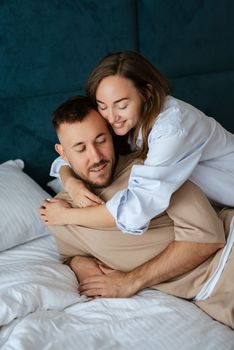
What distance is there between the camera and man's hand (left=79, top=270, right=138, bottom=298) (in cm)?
127

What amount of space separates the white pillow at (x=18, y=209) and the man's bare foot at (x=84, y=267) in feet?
0.77

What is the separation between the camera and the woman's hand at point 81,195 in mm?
1324

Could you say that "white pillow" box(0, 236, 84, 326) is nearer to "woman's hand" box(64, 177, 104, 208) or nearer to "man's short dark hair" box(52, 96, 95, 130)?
"woman's hand" box(64, 177, 104, 208)

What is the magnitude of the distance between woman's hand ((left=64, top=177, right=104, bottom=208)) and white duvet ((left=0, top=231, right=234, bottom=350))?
0.72 feet

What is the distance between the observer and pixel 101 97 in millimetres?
1312

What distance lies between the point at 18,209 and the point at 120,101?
57 cm

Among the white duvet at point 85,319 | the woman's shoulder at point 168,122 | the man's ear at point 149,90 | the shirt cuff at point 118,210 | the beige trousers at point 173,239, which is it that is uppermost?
the man's ear at point 149,90

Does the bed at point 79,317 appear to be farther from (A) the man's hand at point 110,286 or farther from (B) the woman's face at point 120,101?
(B) the woman's face at point 120,101

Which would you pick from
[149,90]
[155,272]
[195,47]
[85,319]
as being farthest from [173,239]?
[195,47]

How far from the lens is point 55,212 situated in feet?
4.53

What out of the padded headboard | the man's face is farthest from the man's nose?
the padded headboard

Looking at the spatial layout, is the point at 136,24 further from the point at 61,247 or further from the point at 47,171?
the point at 61,247

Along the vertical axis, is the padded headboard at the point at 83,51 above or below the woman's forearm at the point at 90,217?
above

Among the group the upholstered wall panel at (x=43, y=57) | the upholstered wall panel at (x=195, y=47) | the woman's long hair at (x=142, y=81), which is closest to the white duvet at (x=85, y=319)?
the woman's long hair at (x=142, y=81)
